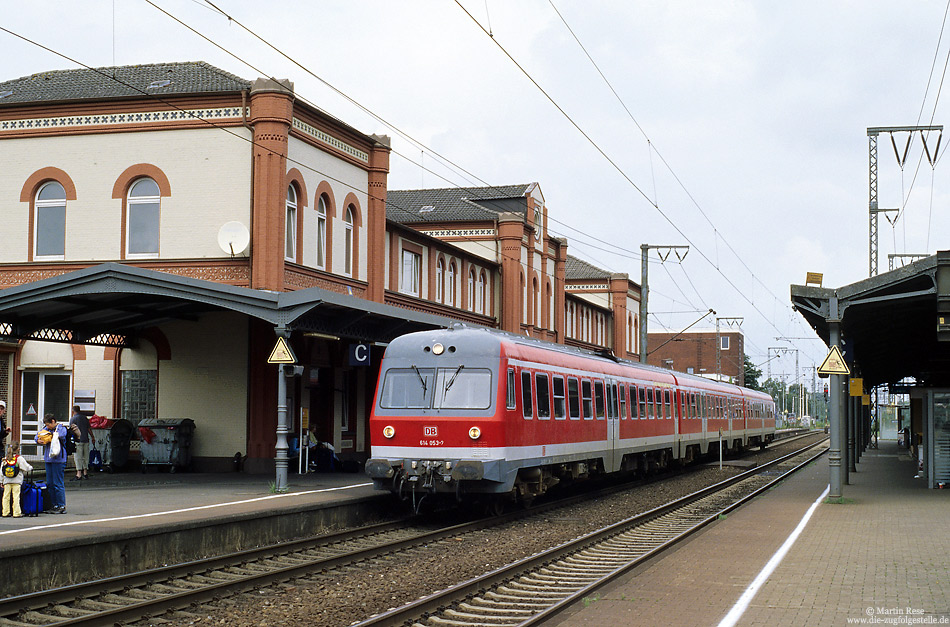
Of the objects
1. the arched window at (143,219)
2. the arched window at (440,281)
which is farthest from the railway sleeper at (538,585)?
the arched window at (440,281)

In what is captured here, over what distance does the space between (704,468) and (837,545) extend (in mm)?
20059

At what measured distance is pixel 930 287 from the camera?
19.2m

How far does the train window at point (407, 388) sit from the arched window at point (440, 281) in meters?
17.7

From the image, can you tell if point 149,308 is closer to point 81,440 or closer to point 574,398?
point 81,440

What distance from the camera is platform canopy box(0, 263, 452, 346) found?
18172 millimetres

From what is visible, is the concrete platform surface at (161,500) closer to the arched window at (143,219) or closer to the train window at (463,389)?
the train window at (463,389)

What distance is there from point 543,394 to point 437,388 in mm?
2189

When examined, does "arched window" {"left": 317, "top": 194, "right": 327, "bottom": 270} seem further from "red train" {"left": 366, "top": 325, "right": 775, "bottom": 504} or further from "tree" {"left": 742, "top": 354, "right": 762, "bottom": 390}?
"tree" {"left": 742, "top": 354, "right": 762, "bottom": 390}

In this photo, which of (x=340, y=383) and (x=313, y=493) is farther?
(x=340, y=383)

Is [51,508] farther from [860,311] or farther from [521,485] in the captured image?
[860,311]

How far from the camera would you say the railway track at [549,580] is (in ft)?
30.7

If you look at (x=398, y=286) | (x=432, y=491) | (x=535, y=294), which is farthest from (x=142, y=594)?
(x=535, y=294)

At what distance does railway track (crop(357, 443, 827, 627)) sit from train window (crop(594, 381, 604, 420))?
11.1 ft

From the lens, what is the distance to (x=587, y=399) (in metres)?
20.5
